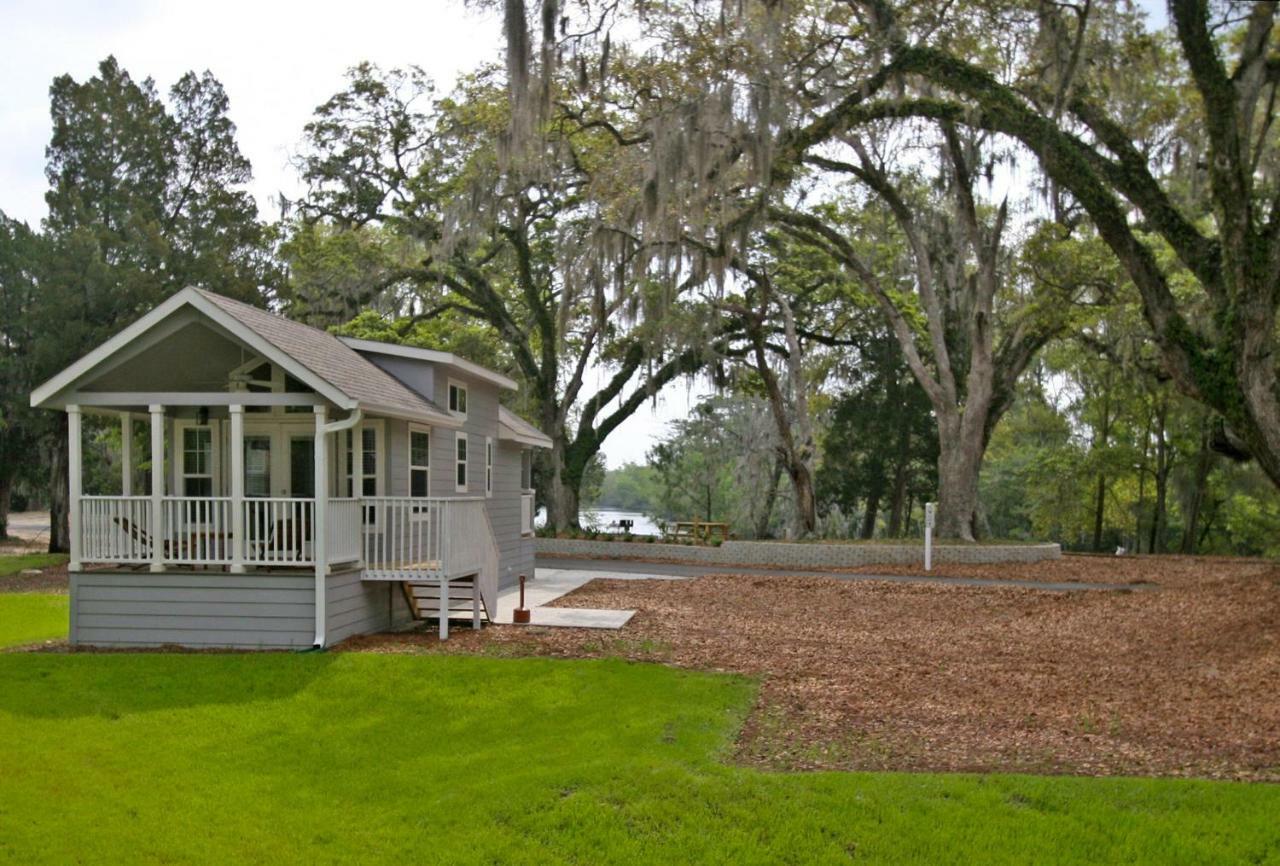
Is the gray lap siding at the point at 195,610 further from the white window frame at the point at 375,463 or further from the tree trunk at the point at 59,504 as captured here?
the tree trunk at the point at 59,504

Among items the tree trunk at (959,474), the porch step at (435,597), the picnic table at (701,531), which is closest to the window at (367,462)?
the porch step at (435,597)

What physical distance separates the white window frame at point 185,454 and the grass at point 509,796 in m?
4.33

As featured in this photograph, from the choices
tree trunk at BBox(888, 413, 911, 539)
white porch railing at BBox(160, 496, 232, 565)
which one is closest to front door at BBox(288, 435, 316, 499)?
white porch railing at BBox(160, 496, 232, 565)

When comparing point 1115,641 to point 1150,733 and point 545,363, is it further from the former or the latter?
point 545,363

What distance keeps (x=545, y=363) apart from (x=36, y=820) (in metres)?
22.4

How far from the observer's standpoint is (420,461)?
14578 millimetres

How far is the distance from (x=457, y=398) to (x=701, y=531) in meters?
13.6

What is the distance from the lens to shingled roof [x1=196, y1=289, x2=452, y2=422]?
1156cm

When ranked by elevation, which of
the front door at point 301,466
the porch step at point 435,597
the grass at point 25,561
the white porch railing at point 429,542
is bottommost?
the grass at point 25,561

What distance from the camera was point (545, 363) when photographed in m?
28.4

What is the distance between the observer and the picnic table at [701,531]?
27.1m

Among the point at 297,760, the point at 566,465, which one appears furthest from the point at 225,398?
the point at 566,465

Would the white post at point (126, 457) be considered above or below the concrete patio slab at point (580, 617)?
above

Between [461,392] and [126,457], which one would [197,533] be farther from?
[461,392]
